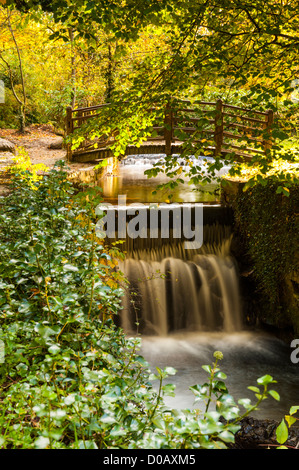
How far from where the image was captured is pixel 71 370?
2094 millimetres

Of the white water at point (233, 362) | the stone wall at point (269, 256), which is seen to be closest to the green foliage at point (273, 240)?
the stone wall at point (269, 256)

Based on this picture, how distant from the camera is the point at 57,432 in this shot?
1569 millimetres

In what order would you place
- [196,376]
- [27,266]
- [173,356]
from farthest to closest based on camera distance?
[173,356] → [196,376] → [27,266]

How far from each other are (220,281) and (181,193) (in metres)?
4.72

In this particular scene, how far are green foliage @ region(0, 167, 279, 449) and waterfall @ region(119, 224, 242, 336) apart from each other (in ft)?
15.7

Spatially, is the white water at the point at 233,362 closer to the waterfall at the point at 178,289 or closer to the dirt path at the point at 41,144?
the waterfall at the point at 178,289

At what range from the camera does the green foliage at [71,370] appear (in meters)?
1.69

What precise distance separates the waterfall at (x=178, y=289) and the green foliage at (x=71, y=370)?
4773 millimetres

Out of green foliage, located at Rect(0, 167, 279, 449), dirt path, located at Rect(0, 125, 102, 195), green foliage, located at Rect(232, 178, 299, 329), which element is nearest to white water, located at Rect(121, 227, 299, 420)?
green foliage, located at Rect(232, 178, 299, 329)

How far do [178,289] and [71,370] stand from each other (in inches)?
265

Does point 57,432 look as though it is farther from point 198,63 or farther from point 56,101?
point 56,101

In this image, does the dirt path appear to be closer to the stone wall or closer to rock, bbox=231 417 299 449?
the stone wall

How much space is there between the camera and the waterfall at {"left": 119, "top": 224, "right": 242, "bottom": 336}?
333 inches
